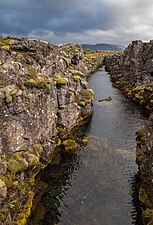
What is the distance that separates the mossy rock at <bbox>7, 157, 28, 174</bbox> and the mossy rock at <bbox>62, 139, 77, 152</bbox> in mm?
→ 18370

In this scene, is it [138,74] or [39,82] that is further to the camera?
[138,74]

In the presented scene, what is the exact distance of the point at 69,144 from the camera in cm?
5912

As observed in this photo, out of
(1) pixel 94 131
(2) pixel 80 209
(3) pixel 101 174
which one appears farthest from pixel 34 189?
(1) pixel 94 131

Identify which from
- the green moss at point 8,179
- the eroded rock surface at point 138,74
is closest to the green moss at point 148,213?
the green moss at point 8,179

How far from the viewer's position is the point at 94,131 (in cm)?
7100

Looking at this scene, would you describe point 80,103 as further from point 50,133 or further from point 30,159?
point 30,159

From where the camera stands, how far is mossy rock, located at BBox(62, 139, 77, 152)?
57.9 metres

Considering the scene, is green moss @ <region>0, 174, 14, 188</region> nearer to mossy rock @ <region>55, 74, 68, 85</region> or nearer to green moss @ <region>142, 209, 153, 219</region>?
green moss @ <region>142, 209, 153, 219</region>

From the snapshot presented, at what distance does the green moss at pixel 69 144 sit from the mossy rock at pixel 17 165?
60.8 feet

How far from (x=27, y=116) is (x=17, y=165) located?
11.4m

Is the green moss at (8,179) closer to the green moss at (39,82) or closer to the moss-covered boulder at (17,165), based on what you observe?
the moss-covered boulder at (17,165)

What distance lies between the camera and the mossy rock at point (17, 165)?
37791mm

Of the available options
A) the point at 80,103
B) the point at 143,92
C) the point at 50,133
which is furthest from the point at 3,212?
the point at 143,92

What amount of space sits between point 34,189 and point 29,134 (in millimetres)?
10201
